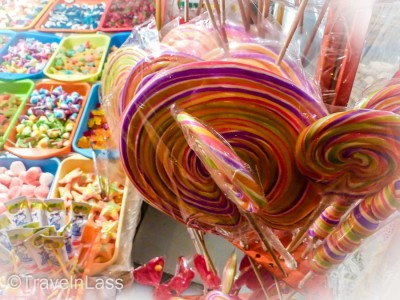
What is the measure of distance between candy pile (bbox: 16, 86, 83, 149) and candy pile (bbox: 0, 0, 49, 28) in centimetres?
71

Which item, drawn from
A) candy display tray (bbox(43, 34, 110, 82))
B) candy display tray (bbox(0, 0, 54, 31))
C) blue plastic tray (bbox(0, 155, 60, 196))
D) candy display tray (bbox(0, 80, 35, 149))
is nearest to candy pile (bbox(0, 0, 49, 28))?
candy display tray (bbox(0, 0, 54, 31))

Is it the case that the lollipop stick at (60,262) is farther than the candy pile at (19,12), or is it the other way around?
the candy pile at (19,12)

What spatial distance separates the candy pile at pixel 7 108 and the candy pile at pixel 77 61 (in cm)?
24

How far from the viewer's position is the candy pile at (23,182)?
161 cm

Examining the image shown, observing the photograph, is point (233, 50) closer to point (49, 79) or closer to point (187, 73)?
point (187, 73)

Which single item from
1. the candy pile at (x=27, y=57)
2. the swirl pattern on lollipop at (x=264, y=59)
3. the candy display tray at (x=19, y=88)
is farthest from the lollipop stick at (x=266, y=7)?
the candy pile at (x=27, y=57)

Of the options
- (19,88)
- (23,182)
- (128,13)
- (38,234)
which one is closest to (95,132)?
(23,182)

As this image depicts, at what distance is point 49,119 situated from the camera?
196 centimetres

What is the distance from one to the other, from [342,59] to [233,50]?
134 millimetres

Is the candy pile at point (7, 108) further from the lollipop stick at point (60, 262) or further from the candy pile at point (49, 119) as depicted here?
the lollipop stick at point (60, 262)

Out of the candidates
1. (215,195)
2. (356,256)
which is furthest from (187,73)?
(356,256)

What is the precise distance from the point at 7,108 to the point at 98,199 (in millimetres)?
811

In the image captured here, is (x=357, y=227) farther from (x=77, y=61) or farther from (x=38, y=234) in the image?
(x=77, y=61)

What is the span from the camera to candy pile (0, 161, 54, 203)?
1.61 meters
